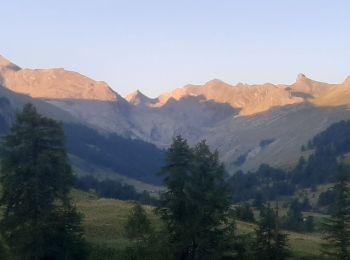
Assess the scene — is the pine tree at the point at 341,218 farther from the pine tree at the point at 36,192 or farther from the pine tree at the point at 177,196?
the pine tree at the point at 36,192

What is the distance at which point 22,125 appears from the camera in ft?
163

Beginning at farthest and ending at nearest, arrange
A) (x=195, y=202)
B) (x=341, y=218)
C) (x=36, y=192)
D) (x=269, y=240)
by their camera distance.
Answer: (x=269, y=240) < (x=341, y=218) < (x=195, y=202) < (x=36, y=192)

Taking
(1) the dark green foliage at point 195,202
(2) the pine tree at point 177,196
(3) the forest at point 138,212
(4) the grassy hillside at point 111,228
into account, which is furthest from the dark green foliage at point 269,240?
(2) the pine tree at point 177,196

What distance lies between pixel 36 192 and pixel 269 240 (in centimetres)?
2392

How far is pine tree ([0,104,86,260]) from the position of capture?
154 ft

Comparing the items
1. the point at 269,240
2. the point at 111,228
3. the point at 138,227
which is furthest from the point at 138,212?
the point at 269,240

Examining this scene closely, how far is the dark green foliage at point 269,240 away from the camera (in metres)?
54.4

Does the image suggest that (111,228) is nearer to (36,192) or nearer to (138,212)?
(138,212)

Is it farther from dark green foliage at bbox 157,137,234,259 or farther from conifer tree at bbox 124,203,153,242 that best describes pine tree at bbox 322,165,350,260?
conifer tree at bbox 124,203,153,242

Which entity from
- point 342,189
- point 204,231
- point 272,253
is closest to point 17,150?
point 204,231

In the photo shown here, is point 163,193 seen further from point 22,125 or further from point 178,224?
point 22,125

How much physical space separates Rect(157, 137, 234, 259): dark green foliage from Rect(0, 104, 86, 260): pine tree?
9203 millimetres

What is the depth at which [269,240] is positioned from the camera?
180ft

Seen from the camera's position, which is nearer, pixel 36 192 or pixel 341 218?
pixel 36 192
